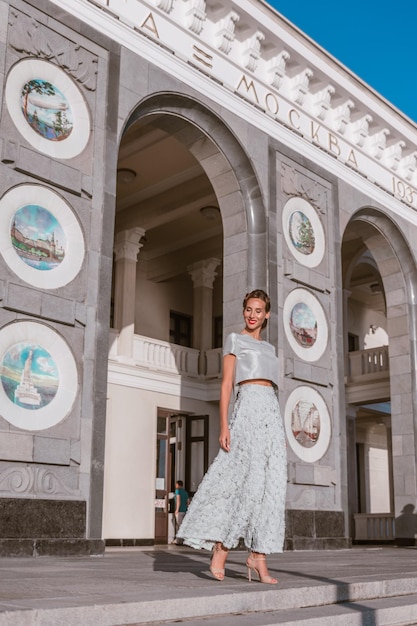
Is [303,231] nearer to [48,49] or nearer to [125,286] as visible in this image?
[48,49]

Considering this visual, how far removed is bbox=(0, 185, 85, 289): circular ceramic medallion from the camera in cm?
802

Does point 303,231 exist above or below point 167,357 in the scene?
above

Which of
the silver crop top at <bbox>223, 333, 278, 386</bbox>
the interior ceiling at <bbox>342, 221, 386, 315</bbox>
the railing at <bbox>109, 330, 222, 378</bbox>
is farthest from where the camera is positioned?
the interior ceiling at <bbox>342, 221, 386, 315</bbox>

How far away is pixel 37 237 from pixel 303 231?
5.29 m

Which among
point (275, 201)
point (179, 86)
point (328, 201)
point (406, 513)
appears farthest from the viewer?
point (406, 513)

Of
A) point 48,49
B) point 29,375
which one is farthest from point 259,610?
point 48,49

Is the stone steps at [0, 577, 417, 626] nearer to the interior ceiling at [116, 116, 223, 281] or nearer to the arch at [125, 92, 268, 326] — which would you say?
the arch at [125, 92, 268, 326]

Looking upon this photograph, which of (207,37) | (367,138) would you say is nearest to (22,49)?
(207,37)

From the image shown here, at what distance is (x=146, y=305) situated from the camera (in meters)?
19.2

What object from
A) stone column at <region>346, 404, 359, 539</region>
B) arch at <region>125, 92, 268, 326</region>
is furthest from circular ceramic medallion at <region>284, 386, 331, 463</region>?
stone column at <region>346, 404, 359, 539</region>

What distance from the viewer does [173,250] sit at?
19.3 m

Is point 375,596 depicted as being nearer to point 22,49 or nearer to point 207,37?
point 22,49

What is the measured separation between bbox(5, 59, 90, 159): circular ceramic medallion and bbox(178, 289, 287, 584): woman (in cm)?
480

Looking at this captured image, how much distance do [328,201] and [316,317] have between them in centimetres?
225
